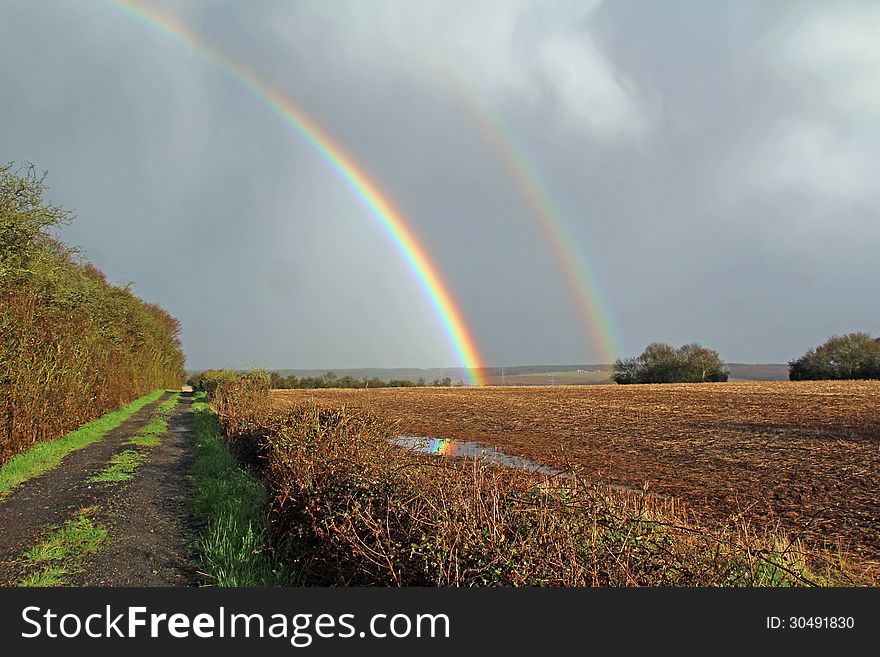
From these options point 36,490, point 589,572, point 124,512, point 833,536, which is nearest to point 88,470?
point 36,490

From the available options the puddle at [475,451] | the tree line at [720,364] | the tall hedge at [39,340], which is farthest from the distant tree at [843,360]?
the tall hedge at [39,340]

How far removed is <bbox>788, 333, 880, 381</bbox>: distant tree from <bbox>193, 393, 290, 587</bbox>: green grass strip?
264 ft

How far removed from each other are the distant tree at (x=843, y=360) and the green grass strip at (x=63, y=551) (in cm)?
8294

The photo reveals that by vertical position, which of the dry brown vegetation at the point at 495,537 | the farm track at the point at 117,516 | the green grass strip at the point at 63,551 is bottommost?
the farm track at the point at 117,516

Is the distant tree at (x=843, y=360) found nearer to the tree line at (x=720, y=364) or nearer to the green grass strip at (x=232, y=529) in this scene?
the tree line at (x=720, y=364)

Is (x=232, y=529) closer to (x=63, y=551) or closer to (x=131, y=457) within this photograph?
(x=63, y=551)

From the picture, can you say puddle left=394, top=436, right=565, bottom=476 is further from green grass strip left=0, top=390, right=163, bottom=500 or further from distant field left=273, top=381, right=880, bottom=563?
green grass strip left=0, top=390, right=163, bottom=500

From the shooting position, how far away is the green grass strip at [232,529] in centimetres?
507

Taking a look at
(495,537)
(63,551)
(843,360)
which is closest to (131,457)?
(63,551)

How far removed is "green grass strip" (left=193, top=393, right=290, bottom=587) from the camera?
16.6 ft

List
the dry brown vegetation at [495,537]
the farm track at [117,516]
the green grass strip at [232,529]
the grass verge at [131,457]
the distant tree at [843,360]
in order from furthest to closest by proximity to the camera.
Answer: the distant tree at [843,360] → the grass verge at [131,457] → the farm track at [117,516] → the green grass strip at [232,529] → the dry brown vegetation at [495,537]

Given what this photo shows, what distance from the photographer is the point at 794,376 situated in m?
79.1

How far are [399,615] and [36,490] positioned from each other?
8.91m

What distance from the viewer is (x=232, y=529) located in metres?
6.46
